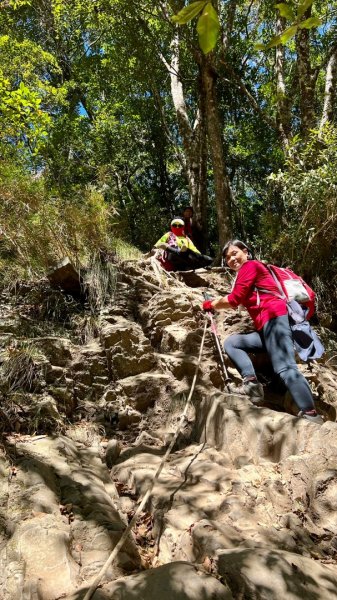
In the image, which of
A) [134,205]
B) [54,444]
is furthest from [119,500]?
[134,205]

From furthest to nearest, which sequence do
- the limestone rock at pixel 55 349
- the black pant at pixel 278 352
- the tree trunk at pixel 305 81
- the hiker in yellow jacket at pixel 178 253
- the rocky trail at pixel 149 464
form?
the tree trunk at pixel 305 81
the hiker in yellow jacket at pixel 178 253
the limestone rock at pixel 55 349
the black pant at pixel 278 352
the rocky trail at pixel 149 464

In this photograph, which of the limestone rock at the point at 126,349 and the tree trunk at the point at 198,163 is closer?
the limestone rock at the point at 126,349

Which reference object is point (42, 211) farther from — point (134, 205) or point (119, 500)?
point (134, 205)

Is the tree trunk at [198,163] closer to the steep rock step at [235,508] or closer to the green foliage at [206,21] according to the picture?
the steep rock step at [235,508]

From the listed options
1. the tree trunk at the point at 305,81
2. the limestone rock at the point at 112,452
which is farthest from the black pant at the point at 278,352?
the tree trunk at the point at 305,81

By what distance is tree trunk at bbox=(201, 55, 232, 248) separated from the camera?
28.4 ft

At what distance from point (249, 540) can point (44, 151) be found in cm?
1269

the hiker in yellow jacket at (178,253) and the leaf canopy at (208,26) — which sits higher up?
the leaf canopy at (208,26)

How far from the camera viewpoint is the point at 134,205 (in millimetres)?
14898

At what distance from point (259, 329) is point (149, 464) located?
156 cm

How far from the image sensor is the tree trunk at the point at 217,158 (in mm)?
8656

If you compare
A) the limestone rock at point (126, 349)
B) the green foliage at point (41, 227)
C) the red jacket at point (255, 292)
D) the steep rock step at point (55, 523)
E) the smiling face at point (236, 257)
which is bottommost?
the steep rock step at point (55, 523)

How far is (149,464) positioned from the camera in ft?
11.7

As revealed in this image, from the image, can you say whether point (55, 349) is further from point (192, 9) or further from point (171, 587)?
point (192, 9)
